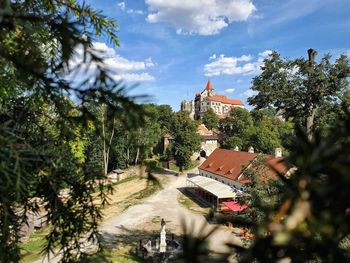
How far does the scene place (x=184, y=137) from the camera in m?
56.8

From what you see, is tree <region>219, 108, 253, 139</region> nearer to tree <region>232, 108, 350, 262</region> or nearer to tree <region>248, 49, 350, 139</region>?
tree <region>248, 49, 350, 139</region>

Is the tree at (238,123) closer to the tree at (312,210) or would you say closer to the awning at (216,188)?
the awning at (216,188)

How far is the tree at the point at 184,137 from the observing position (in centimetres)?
5688

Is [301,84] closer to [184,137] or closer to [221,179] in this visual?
[221,179]

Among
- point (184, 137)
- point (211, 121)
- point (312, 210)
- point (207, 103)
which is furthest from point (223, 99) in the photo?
point (312, 210)

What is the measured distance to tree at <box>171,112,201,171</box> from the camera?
187ft

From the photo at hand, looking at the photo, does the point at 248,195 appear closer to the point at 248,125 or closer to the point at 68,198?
the point at 68,198

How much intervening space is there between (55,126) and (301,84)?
16.0 m

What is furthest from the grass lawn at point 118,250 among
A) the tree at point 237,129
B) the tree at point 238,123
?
the tree at point 238,123

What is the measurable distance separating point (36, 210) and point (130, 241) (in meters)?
23.6

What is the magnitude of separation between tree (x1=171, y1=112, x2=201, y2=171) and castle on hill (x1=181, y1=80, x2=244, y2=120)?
59.8 m

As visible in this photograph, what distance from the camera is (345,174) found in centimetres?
134

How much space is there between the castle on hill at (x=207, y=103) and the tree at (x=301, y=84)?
9941 cm

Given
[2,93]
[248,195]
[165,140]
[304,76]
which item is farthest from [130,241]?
[165,140]
